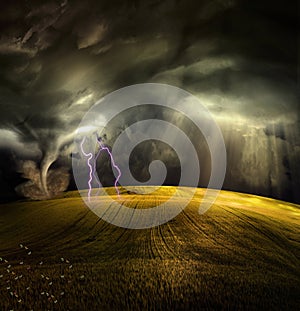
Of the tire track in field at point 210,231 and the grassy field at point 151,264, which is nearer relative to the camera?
the grassy field at point 151,264

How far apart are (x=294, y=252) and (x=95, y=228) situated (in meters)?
8.52

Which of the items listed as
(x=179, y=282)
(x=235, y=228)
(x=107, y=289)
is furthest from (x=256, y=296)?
(x=235, y=228)

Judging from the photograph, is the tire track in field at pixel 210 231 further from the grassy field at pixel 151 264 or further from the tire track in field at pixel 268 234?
the tire track in field at pixel 268 234

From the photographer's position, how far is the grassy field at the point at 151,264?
6281mm

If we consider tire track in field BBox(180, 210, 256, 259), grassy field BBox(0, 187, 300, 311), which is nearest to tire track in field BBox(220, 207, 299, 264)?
grassy field BBox(0, 187, 300, 311)

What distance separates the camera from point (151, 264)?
816 centimetres

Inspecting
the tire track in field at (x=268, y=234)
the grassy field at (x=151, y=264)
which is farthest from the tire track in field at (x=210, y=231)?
the tire track in field at (x=268, y=234)

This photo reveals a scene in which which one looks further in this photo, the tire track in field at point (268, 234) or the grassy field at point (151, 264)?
the tire track in field at point (268, 234)

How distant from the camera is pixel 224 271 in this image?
7855 mm

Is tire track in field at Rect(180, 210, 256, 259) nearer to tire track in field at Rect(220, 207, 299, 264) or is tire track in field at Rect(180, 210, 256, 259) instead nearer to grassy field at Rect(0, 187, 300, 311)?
grassy field at Rect(0, 187, 300, 311)

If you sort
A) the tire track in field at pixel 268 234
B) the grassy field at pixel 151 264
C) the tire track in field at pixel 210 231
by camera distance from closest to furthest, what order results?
the grassy field at pixel 151 264 → the tire track in field at pixel 210 231 → the tire track in field at pixel 268 234

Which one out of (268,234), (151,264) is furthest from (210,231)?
(151,264)

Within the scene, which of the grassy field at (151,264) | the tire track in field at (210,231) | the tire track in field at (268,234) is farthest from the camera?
the tire track in field at (268,234)

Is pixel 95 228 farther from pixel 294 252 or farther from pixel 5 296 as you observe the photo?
pixel 294 252
